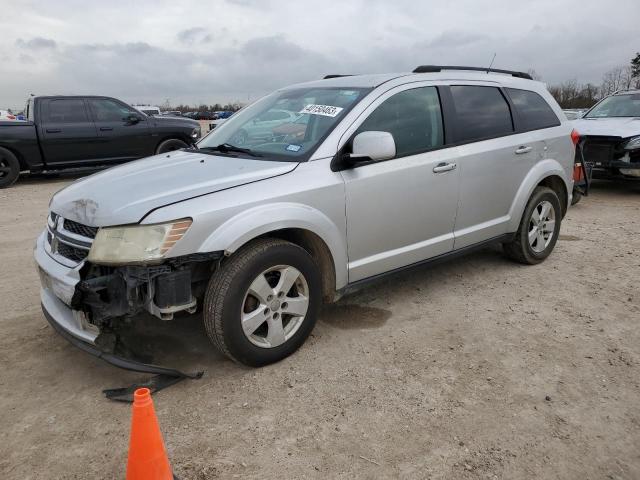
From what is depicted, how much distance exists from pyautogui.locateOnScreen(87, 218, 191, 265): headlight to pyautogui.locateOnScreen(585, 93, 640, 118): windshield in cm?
914

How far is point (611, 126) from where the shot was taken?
8.52 meters

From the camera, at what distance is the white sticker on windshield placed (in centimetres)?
346

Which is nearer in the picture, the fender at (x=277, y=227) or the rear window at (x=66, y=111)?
the fender at (x=277, y=227)

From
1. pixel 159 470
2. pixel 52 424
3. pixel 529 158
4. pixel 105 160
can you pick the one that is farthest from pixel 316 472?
pixel 105 160

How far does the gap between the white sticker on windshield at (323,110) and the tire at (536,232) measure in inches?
86.6

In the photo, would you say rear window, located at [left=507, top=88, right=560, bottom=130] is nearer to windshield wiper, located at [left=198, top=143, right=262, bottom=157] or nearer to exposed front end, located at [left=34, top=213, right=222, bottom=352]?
windshield wiper, located at [left=198, top=143, right=262, bottom=157]

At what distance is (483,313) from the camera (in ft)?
12.7

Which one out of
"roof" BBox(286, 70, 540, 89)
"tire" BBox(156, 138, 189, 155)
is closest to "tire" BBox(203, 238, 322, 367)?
"roof" BBox(286, 70, 540, 89)

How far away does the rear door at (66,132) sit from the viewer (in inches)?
391

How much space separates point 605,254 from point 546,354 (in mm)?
2609

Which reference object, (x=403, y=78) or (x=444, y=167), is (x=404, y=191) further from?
(x=403, y=78)

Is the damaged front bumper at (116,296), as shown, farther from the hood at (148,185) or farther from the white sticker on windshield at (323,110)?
the white sticker on windshield at (323,110)

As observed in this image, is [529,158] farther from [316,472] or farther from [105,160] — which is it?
[105,160]

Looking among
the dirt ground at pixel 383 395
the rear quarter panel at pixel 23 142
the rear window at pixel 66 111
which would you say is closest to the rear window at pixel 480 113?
the dirt ground at pixel 383 395
